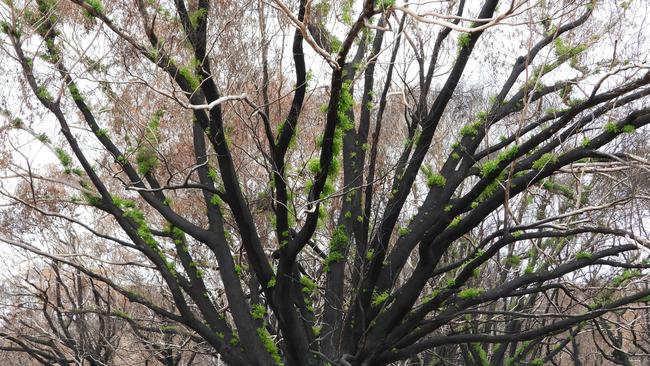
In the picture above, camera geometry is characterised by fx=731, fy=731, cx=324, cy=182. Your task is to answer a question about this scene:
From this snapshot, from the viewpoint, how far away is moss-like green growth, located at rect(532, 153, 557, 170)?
7941mm

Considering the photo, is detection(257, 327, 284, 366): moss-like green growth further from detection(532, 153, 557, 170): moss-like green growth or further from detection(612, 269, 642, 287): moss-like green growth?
detection(612, 269, 642, 287): moss-like green growth

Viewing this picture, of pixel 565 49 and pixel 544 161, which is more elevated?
pixel 565 49

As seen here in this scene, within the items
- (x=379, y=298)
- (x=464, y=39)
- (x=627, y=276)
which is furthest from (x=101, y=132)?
(x=627, y=276)

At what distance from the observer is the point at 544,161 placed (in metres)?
8.12

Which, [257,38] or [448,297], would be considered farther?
[448,297]

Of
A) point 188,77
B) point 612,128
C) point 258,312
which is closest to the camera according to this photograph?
point 612,128

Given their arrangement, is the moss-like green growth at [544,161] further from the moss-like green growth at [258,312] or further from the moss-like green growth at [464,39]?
the moss-like green growth at [258,312]

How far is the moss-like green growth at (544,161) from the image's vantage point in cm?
794

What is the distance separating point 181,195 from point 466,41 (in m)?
6.13

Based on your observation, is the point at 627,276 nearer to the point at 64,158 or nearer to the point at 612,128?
the point at 612,128

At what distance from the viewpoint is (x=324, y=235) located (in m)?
11.8

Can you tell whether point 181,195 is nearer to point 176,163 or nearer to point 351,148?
point 176,163

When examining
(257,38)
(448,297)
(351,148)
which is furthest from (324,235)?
(257,38)

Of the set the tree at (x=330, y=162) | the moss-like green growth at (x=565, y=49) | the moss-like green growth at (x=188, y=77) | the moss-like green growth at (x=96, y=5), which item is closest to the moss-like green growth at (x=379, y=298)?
the tree at (x=330, y=162)
